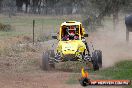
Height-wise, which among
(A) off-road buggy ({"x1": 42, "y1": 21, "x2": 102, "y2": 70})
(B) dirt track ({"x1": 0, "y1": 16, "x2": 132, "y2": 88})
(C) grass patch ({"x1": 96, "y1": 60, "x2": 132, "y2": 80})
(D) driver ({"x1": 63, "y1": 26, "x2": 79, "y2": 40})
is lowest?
(B) dirt track ({"x1": 0, "y1": 16, "x2": 132, "y2": 88})

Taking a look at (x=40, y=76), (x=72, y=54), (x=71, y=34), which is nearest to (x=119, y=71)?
(x=72, y=54)

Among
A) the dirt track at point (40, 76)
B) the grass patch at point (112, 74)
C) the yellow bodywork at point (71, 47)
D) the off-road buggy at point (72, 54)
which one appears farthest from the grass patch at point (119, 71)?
the yellow bodywork at point (71, 47)

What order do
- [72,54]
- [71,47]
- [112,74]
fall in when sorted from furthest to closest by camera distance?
1. [71,47]
2. [72,54]
3. [112,74]

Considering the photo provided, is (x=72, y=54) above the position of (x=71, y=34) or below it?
below

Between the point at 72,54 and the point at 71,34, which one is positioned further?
the point at 71,34

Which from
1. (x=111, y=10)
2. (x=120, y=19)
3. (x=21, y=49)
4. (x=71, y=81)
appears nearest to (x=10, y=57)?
(x=21, y=49)

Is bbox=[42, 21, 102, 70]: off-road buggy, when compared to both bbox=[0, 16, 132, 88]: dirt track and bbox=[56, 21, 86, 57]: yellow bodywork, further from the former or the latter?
bbox=[0, 16, 132, 88]: dirt track

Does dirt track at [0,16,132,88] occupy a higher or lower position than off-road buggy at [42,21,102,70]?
lower

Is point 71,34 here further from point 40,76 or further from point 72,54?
point 40,76

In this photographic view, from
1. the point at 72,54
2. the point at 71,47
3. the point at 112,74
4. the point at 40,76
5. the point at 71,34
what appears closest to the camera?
the point at 112,74

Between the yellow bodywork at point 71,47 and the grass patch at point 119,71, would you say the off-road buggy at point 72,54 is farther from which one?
the grass patch at point 119,71

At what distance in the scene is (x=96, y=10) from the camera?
39812mm

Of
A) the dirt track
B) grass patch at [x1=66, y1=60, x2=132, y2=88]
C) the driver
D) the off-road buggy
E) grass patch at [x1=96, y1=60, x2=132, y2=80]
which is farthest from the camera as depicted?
the driver

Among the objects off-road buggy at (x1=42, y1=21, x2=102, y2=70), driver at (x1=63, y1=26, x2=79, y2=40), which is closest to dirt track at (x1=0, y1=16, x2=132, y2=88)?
off-road buggy at (x1=42, y1=21, x2=102, y2=70)
